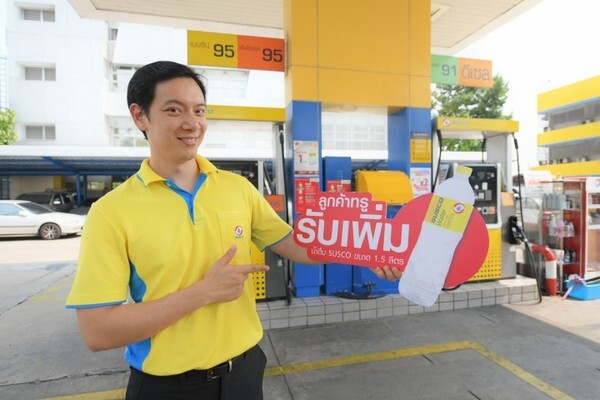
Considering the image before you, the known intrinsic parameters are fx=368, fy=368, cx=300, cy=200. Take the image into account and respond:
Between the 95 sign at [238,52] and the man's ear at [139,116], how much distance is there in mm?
3470

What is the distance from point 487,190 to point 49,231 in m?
12.0

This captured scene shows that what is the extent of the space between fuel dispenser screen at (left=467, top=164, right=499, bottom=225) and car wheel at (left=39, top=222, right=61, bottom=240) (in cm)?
1170

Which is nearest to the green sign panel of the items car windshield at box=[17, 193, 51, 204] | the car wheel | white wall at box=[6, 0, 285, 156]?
the car wheel

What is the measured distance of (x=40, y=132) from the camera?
768 inches

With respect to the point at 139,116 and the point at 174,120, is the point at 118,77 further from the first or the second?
the point at 174,120

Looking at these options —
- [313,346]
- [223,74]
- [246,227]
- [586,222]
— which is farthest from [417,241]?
[223,74]

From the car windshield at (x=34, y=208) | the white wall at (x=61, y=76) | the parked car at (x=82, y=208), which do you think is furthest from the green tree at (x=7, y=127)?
the car windshield at (x=34, y=208)

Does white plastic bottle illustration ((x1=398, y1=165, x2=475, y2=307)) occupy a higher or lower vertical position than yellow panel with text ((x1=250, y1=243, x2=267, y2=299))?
higher

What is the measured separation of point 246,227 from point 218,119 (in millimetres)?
2785

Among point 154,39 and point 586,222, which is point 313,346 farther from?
point 154,39

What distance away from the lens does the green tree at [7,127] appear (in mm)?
17656

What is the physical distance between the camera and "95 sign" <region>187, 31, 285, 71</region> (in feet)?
14.5

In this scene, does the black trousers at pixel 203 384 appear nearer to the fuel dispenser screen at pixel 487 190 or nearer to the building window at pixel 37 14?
the fuel dispenser screen at pixel 487 190

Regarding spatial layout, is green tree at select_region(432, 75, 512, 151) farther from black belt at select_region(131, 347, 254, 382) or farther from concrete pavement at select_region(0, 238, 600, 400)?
black belt at select_region(131, 347, 254, 382)
